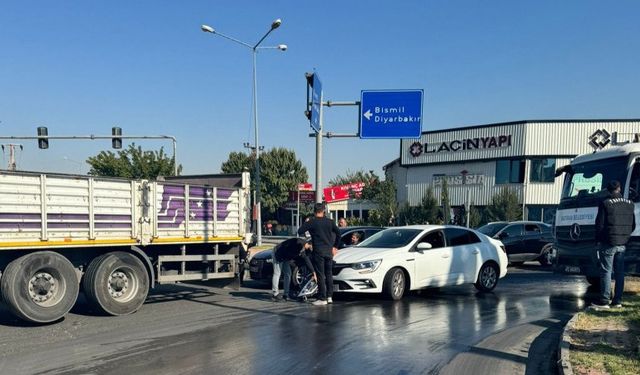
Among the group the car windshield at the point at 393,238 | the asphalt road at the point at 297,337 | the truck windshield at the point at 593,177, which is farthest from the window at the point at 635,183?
the car windshield at the point at 393,238

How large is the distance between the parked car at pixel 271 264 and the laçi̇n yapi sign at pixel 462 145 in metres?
27.4

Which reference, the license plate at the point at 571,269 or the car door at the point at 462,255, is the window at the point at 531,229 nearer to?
the car door at the point at 462,255

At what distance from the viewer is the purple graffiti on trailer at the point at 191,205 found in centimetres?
962

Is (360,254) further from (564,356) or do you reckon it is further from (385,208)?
(385,208)

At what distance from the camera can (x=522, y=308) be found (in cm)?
983

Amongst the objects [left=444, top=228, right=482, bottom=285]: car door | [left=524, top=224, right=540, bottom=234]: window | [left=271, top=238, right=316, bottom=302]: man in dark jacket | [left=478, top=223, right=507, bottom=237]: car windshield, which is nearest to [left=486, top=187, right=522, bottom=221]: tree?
[left=478, top=223, right=507, bottom=237]: car windshield

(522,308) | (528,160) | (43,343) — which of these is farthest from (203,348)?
(528,160)

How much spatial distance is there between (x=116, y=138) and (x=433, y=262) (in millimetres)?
22838

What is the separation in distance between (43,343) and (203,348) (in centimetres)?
217

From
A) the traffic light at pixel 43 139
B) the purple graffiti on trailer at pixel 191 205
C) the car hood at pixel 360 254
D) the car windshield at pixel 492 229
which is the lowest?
the car windshield at pixel 492 229

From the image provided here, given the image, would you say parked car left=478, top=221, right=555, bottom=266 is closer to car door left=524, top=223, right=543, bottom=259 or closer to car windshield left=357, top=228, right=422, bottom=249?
car door left=524, top=223, right=543, bottom=259

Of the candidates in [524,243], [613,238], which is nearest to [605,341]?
[613,238]

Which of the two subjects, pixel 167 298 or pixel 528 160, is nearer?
pixel 167 298

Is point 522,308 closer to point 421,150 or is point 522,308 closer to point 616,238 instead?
point 616,238
